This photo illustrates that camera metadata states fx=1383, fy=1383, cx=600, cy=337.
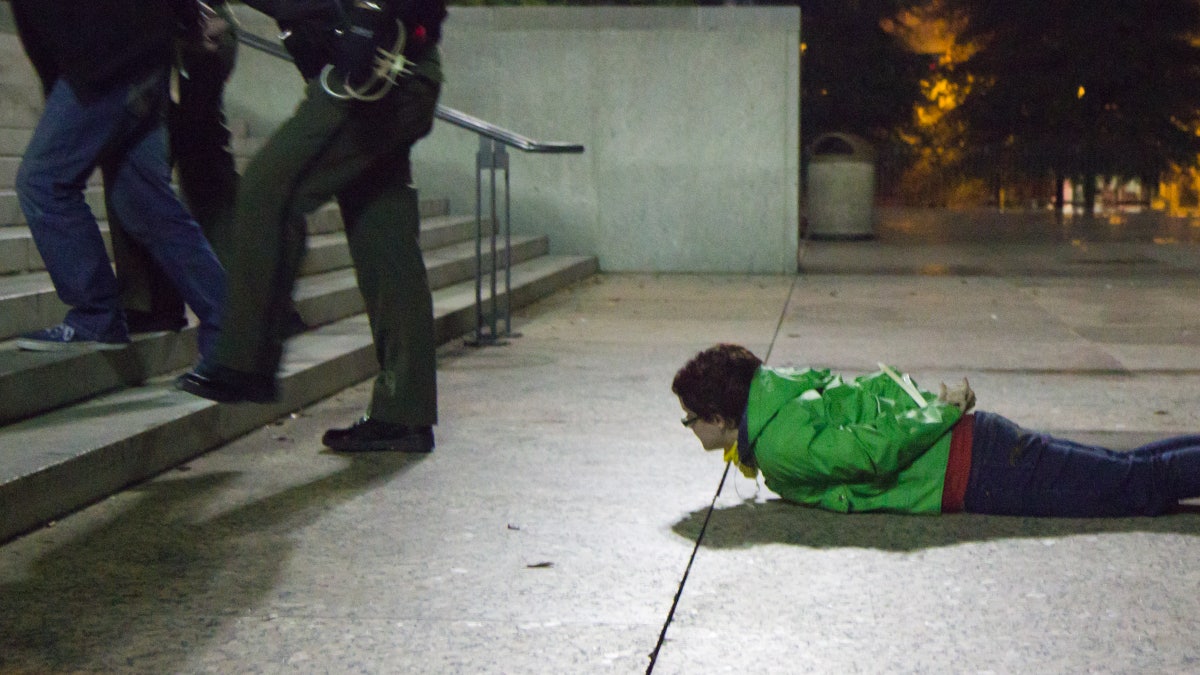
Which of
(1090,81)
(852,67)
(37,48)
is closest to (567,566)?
(37,48)

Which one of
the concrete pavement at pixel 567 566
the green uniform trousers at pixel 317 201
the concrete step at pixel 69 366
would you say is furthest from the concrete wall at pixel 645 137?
the green uniform trousers at pixel 317 201

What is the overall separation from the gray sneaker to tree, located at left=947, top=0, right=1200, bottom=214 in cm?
3110

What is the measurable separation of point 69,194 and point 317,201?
1.20 meters

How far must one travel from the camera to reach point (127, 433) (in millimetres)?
4379

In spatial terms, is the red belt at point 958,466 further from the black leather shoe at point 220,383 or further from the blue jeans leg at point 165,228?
the blue jeans leg at point 165,228

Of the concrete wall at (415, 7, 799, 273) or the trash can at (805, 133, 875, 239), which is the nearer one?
the concrete wall at (415, 7, 799, 273)

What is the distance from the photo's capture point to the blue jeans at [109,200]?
187 inches

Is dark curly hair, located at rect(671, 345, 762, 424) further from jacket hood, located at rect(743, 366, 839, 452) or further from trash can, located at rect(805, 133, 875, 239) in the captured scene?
trash can, located at rect(805, 133, 875, 239)

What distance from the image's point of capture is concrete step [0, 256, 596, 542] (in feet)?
12.7

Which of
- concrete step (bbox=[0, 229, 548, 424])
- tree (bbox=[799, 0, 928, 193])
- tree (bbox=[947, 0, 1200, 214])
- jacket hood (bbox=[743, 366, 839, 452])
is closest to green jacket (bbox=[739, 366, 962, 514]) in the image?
jacket hood (bbox=[743, 366, 839, 452])

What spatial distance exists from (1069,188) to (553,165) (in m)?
28.0

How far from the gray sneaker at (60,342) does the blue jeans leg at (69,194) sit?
39 mm

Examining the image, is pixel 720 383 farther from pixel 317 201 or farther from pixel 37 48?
pixel 37 48

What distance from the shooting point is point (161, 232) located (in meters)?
4.90
